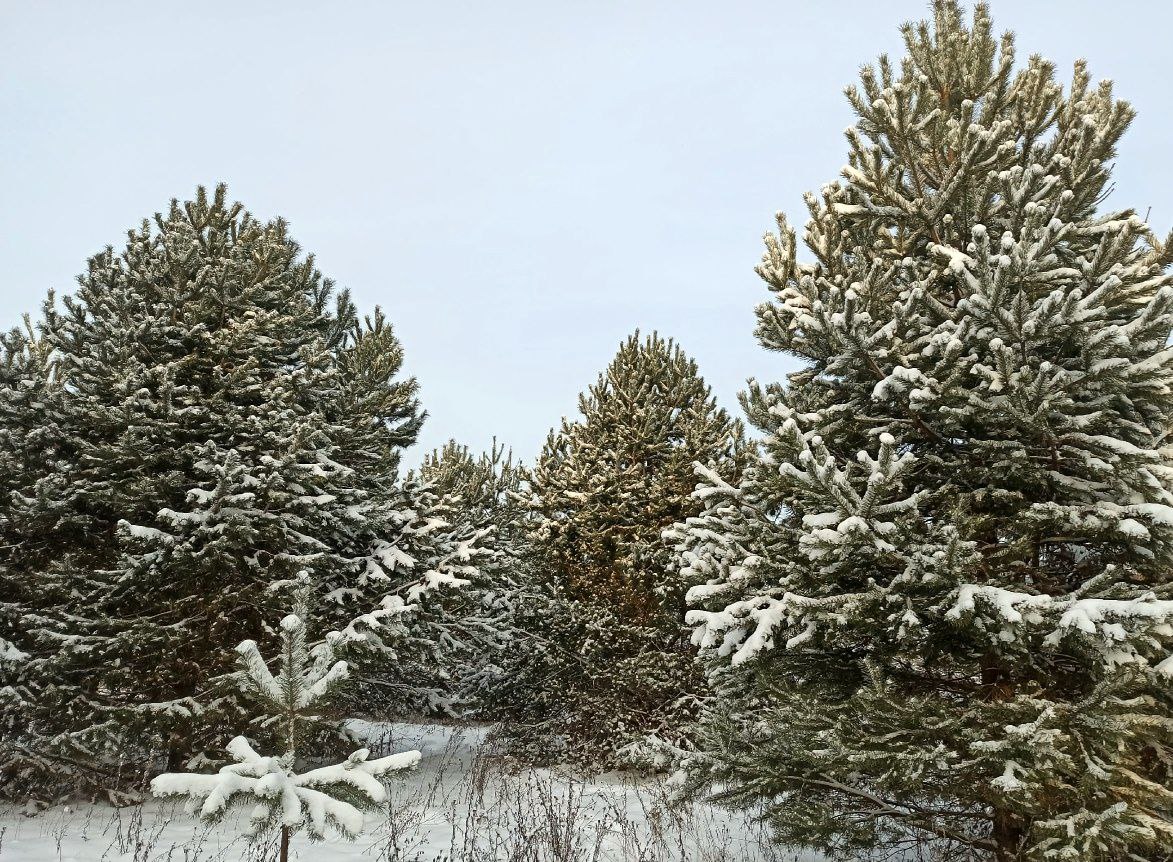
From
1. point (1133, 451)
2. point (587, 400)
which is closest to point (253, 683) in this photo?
point (1133, 451)

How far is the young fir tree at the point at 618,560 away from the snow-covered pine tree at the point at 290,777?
23.5 ft

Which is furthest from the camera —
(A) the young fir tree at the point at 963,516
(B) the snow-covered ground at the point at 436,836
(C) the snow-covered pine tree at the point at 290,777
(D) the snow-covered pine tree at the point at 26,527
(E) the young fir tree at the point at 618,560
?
(E) the young fir tree at the point at 618,560

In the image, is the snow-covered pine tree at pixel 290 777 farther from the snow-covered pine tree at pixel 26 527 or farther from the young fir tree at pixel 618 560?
the young fir tree at pixel 618 560

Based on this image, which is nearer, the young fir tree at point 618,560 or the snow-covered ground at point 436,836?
the snow-covered ground at point 436,836

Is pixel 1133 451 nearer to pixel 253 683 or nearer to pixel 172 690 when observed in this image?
pixel 253 683

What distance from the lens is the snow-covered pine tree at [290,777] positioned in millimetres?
3135

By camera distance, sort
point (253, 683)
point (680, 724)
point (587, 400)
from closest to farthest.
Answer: point (253, 683) < point (680, 724) < point (587, 400)

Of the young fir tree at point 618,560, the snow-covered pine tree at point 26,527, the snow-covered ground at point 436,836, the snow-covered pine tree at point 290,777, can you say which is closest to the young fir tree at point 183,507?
the snow-covered pine tree at point 26,527

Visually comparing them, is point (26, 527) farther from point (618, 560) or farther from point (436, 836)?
point (618, 560)

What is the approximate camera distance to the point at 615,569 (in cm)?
1189

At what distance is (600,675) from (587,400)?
5132mm

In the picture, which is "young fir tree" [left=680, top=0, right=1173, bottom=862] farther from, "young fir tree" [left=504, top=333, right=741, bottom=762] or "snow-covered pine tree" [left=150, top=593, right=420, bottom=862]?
"young fir tree" [left=504, top=333, right=741, bottom=762]

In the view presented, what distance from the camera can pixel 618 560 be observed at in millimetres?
11484

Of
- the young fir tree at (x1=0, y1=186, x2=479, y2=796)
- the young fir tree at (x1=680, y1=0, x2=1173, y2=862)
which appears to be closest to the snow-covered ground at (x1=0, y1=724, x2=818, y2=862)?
the young fir tree at (x1=0, y1=186, x2=479, y2=796)
